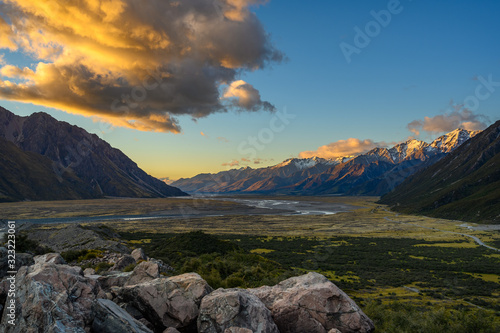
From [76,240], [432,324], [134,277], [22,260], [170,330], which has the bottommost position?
[76,240]

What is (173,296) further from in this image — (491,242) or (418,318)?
(491,242)

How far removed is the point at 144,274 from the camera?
67.2 ft

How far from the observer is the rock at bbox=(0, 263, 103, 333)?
1077 cm

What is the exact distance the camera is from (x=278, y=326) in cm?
1666

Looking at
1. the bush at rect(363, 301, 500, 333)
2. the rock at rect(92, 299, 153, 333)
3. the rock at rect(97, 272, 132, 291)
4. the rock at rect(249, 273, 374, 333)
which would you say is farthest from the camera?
the rock at rect(97, 272, 132, 291)

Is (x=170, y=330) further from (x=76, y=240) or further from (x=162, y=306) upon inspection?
(x=76, y=240)

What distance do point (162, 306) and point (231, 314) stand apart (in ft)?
13.6

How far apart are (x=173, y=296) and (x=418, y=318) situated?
1900 centimetres

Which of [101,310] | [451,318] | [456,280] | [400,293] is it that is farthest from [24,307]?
[456,280]

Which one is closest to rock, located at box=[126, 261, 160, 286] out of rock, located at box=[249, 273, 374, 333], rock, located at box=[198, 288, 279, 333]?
rock, located at box=[198, 288, 279, 333]

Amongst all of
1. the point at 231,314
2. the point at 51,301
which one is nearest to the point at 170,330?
the point at 231,314

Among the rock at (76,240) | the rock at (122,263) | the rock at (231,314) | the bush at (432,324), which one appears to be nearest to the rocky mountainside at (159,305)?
the rock at (231,314)

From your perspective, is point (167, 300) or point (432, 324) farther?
point (432, 324)

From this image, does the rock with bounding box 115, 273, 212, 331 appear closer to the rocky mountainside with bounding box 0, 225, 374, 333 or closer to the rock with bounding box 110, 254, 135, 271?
the rocky mountainside with bounding box 0, 225, 374, 333
